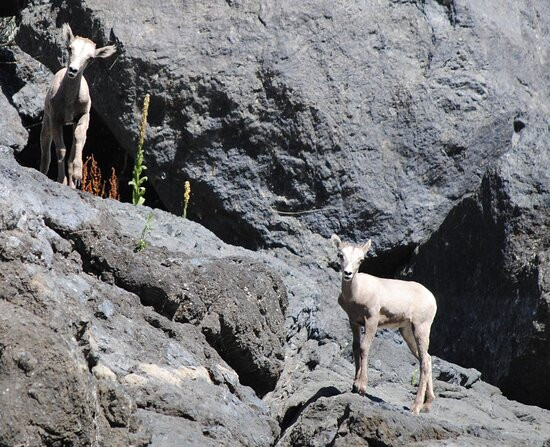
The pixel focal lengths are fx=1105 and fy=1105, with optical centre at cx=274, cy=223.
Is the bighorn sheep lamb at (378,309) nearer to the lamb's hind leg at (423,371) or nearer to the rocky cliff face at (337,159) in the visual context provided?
the lamb's hind leg at (423,371)

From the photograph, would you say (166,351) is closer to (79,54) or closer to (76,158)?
(76,158)

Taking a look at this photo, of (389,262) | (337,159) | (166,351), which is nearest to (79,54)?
(337,159)

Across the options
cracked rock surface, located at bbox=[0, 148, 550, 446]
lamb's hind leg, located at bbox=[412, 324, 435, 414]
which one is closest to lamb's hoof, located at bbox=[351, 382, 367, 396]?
cracked rock surface, located at bbox=[0, 148, 550, 446]

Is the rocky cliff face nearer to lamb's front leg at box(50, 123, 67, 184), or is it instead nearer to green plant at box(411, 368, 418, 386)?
green plant at box(411, 368, 418, 386)

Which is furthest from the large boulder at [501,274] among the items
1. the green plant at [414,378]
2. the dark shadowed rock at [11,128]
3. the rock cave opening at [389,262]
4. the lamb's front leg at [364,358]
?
the dark shadowed rock at [11,128]

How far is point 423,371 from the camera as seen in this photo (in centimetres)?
903

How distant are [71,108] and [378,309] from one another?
352cm

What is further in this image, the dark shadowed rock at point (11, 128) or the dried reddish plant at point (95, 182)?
the dried reddish plant at point (95, 182)

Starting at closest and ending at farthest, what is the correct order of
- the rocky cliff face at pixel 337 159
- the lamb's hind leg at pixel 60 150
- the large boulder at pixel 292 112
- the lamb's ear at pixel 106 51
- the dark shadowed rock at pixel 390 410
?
1. the dark shadowed rock at pixel 390 410
2. the rocky cliff face at pixel 337 159
3. the lamb's hind leg at pixel 60 150
4. the lamb's ear at pixel 106 51
5. the large boulder at pixel 292 112

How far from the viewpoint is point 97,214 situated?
8.43 meters

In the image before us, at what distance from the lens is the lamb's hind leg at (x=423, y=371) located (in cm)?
888

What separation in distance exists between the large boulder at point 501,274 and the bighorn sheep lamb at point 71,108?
12.7 ft

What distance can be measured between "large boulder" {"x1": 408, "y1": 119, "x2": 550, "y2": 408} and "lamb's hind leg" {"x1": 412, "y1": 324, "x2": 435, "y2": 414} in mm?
2034

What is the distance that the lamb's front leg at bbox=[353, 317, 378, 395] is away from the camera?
850 cm
